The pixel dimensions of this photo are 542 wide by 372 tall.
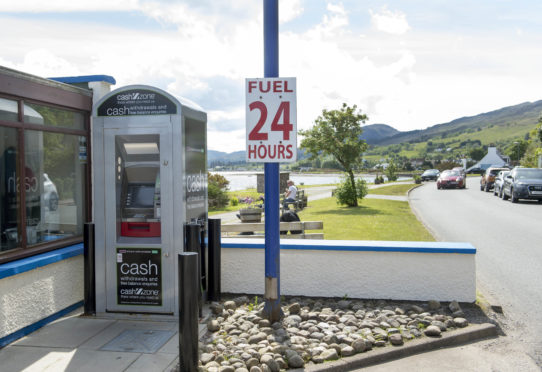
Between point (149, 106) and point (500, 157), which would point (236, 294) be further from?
point (500, 157)

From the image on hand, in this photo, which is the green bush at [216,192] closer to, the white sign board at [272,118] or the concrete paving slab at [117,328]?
the concrete paving slab at [117,328]

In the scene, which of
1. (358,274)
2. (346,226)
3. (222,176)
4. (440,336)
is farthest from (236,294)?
(222,176)

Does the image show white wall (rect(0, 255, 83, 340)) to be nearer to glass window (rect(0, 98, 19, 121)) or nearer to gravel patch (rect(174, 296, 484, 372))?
glass window (rect(0, 98, 19, 121))

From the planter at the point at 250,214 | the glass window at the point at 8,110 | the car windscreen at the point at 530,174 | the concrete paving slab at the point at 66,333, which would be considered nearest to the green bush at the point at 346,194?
the car windscreen at the point at 530,174

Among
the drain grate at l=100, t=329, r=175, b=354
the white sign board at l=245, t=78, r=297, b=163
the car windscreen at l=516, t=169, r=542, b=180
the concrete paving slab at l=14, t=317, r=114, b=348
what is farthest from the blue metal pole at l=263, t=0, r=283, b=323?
the car windscreen at l=516, t=169, r=542, b=180

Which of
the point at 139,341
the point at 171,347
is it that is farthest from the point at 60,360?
the point at 171,347

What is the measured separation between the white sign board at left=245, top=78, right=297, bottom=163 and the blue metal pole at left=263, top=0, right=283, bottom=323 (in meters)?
0.15

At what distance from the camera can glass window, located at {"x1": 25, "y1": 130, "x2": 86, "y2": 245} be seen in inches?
230

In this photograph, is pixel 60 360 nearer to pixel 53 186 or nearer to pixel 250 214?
pixel 53 186

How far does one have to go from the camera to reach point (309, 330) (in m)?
5.18

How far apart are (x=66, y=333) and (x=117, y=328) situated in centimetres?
53

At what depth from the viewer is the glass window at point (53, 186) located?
5.85m

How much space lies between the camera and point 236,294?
6594 millimetres

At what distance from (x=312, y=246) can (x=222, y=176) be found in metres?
23.1
